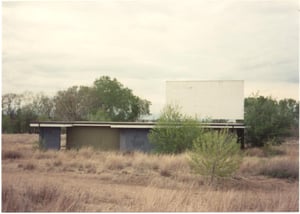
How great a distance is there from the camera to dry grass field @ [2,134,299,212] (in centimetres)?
659

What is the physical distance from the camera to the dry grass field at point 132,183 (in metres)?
6.59

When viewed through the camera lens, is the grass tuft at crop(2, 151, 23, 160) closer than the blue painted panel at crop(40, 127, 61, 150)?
Yes

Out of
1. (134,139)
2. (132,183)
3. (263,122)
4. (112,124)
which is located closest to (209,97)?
(134,139)

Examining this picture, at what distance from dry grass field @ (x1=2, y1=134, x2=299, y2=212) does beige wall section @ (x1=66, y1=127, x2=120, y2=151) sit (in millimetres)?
755

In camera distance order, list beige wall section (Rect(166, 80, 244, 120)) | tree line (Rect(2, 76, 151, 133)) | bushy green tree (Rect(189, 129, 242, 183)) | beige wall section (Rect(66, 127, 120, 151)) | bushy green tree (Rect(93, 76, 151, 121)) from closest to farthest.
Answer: tree line (Rect(2, 76, 151, 133)), bushy green tree (Rect(189, 129, 242, 183)), beige wall section (Rect(166, 80, 244, 120)), bushy green tree (Rect(93, 76, 151, 121)), beige wall section (Rect(66, 127, 120, 151))

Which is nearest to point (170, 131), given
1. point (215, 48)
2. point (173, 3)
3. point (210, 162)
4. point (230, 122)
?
point (230, 122)

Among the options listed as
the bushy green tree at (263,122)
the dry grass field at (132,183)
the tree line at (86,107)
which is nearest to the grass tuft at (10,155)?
the dry grass field at (132,183)

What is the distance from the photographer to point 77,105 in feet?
31.0

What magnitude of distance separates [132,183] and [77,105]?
2.62 metres

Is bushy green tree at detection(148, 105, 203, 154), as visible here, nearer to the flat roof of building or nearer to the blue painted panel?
the flat roof of building

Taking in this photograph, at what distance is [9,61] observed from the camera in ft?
22.8

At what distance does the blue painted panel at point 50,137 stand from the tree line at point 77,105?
0.74 ft

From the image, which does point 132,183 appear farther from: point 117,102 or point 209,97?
point 117,102

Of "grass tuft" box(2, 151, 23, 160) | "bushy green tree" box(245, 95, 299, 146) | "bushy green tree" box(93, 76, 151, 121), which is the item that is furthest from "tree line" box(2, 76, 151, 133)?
"bushy green tree" box(245, 95, 299, 146)
